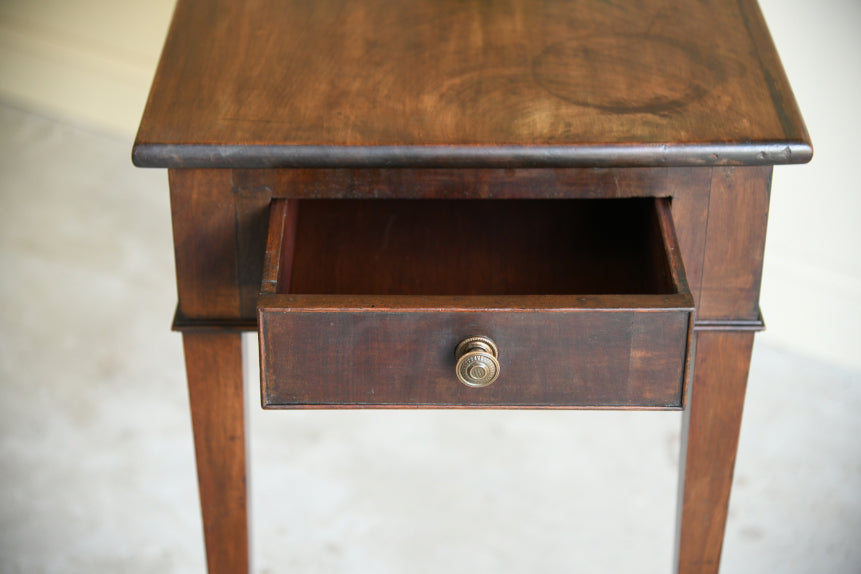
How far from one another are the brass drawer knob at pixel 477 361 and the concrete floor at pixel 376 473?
49 cm

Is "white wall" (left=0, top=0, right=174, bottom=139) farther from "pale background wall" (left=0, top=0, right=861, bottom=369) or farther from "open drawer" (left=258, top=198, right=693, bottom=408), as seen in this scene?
"open drawer" (left=258, top=198, right=693, bottom=408)

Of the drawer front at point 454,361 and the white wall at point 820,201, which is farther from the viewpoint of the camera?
the white wall at point 820,201

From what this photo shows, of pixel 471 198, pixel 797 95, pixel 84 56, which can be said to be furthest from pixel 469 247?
pixel 84 56

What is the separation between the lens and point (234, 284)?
75 cm

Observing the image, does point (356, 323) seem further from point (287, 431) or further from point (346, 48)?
point (287, 431)

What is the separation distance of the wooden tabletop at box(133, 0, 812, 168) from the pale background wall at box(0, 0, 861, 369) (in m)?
0.46

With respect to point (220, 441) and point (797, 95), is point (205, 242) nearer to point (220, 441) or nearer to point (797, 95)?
point (220, 441)

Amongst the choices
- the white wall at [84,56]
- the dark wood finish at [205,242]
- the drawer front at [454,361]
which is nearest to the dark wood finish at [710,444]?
the drawer front at [454,361]

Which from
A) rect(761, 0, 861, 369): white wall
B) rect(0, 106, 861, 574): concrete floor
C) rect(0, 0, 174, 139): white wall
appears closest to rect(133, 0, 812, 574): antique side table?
rect(0, 106, 861, 574): concrete floor

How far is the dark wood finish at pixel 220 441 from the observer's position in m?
0.79

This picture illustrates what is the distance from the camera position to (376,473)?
1188mm

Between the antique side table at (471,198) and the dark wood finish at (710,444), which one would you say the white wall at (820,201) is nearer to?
the antique side table at (471,198)

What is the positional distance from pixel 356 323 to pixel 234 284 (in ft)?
0.51

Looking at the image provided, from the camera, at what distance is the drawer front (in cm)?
63
